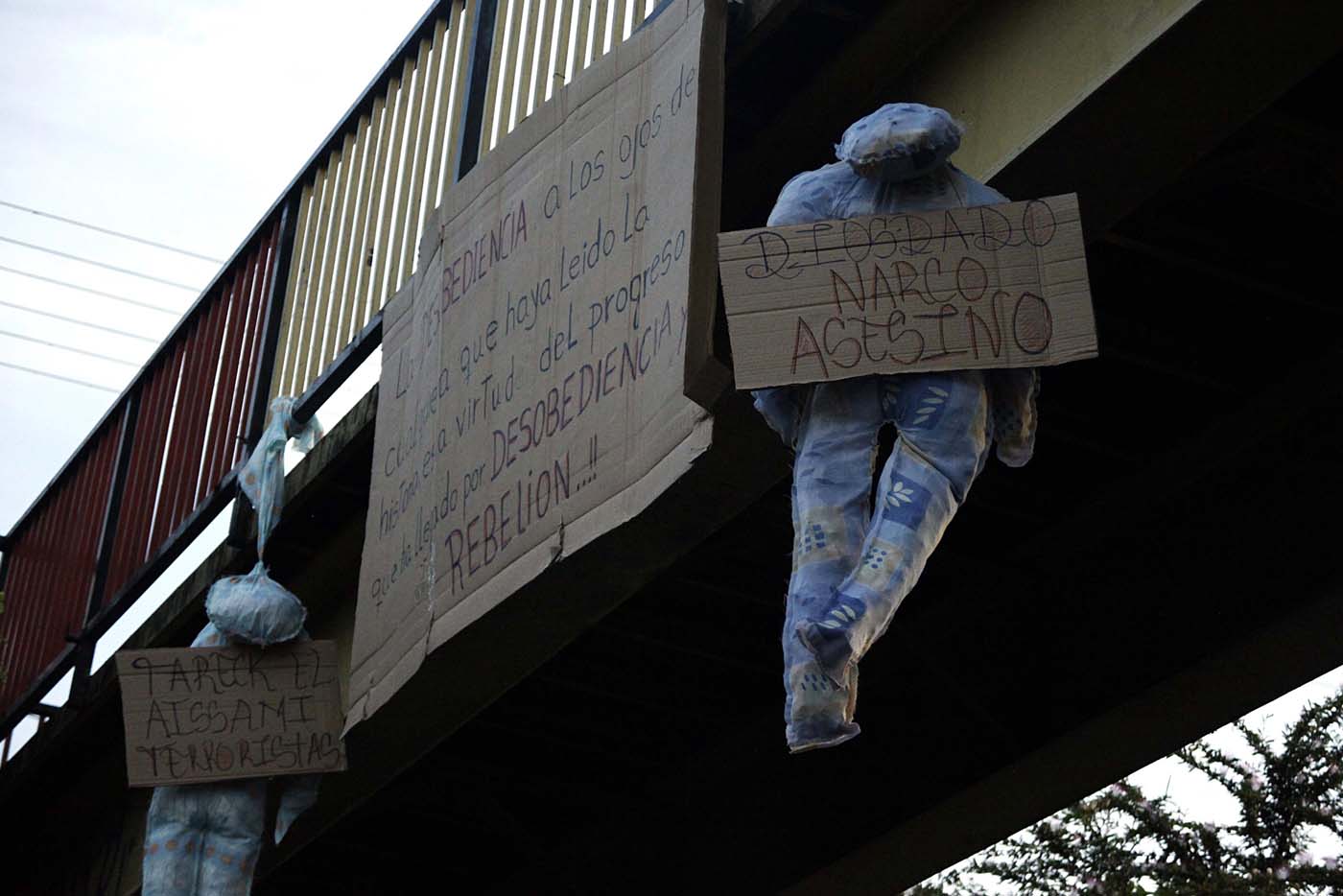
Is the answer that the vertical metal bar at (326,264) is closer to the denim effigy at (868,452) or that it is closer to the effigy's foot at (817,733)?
the denim effigy at (868,452)

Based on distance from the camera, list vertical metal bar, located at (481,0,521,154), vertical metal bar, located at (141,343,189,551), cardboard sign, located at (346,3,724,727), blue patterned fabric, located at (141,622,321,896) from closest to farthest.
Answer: cardboard sign, located at (346,3,724,727) < blue patterned fabric, located at (141,622,321,896) < vertical metal bar, located at (481,0,521,154) < vertical metal bar, located at (141,343,189,551)

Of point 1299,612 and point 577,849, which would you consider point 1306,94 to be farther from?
point 577,849

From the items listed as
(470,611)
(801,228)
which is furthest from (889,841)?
(801,228)

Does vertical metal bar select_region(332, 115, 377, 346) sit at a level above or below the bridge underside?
above

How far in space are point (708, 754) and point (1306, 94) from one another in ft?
16.0

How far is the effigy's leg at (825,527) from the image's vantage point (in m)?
5.07

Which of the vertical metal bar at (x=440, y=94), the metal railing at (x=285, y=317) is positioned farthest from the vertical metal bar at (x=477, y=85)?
the vertical metal bar at (x=440, y=94)

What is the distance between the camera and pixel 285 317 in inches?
432

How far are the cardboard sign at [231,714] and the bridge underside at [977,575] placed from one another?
24cm

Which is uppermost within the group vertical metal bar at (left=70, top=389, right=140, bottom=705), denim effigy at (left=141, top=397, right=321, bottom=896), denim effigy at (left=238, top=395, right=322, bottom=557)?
vertical metal bar at (left=70, top=389, right=140, bottom=705)

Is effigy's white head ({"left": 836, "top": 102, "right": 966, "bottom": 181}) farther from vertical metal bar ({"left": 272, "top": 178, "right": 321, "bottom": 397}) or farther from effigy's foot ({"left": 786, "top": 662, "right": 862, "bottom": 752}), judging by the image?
vertical metal bar ({"left": 272, "top": 178, "right": 321, "bottom": 397})

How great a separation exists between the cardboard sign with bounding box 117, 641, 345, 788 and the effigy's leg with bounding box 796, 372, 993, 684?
3903mm

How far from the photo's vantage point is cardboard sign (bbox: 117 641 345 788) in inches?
349

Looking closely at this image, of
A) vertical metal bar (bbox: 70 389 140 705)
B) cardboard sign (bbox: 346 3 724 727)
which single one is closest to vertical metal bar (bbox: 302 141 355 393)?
cardboard sign (bbox: 346 3 724 727)
